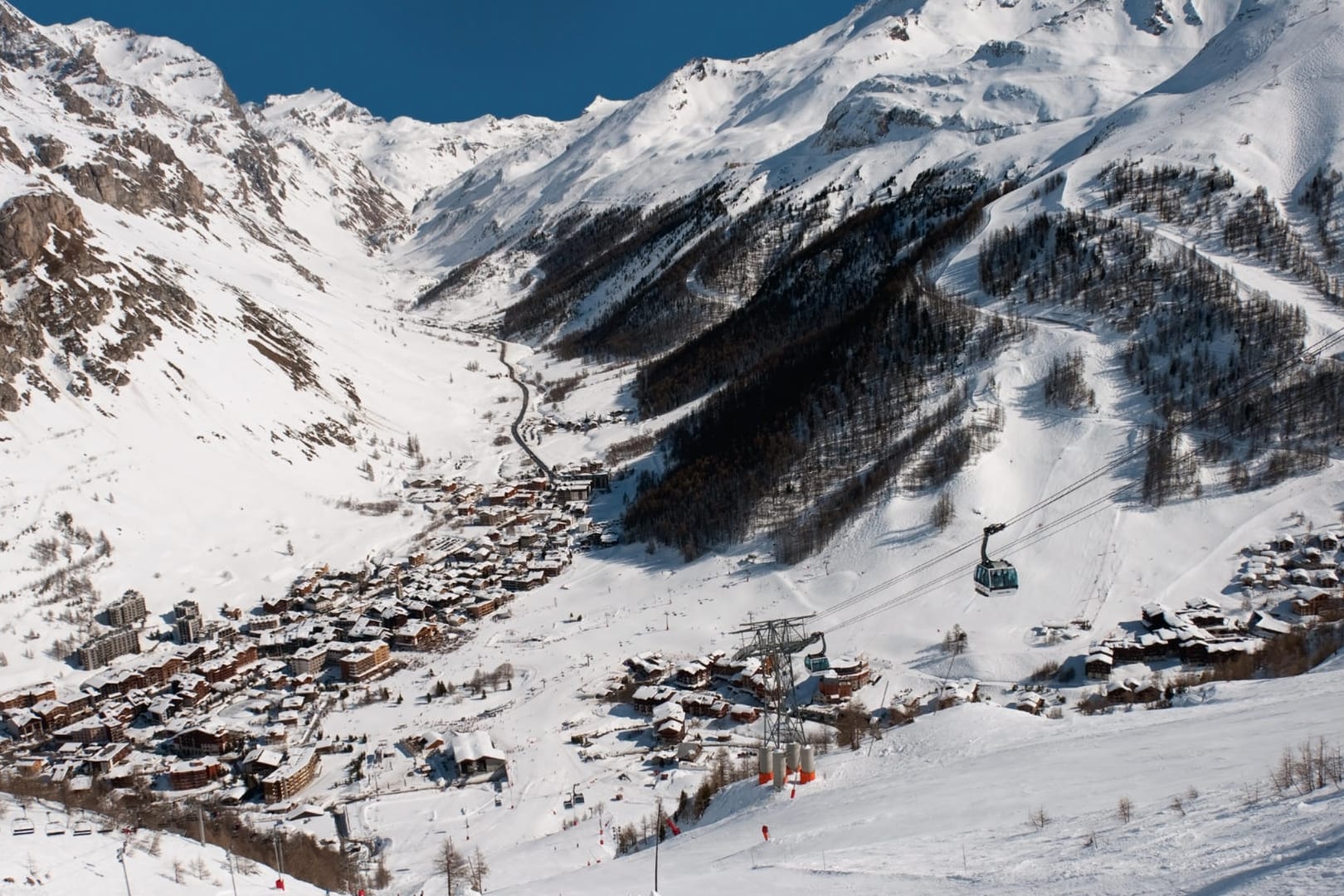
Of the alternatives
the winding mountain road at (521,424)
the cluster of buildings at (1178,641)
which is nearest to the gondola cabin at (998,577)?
Result: the cluster of buildings at (1178,641)

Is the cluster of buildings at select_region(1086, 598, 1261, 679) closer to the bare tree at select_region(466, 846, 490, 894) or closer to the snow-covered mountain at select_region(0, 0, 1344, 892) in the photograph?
the snow-covered mountain at select_region(0, 0, 1344, 892)

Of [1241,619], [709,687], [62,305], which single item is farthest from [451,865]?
[62,305]

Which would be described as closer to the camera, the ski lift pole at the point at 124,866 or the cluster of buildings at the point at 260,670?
the ski lift pole at the point at 124,866

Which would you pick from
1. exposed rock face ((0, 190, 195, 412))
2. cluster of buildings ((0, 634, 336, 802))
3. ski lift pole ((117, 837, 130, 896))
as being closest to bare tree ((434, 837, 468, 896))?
ski lift pole ((117, 837, 130, 896))

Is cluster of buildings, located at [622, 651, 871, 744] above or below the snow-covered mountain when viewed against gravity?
below

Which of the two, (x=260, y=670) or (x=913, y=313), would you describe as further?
(x=913, y=313)

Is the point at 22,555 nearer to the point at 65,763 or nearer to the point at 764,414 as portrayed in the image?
the point at 65,763

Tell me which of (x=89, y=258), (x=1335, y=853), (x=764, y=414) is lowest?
(x=1335, y=853)

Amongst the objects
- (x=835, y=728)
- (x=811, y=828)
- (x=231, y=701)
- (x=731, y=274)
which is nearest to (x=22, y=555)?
(x=231, y=701)

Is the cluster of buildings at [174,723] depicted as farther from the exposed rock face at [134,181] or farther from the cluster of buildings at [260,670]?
the exposed rock face at [134,181]

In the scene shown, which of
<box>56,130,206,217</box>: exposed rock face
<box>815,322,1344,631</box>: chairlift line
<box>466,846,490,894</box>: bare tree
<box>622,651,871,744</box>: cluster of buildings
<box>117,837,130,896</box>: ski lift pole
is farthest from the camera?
<box>56,130,206,217</box>: exposed rock face

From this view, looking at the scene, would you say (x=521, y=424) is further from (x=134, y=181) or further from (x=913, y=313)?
(x=134, y=181)
